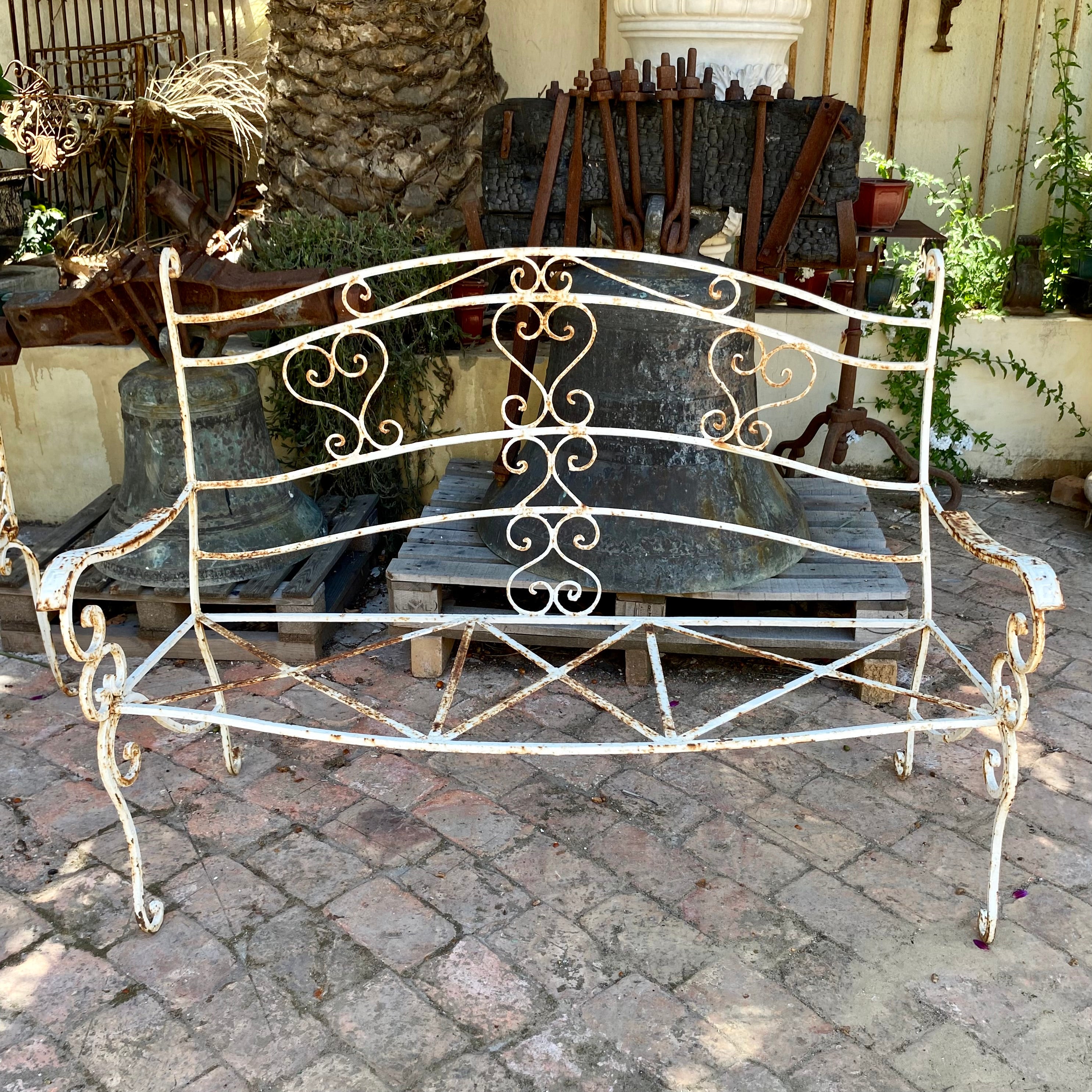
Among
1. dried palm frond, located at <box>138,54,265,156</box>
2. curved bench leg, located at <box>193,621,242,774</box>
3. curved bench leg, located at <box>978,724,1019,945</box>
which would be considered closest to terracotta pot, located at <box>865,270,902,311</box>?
curved bench leg, located at <box>978,724,1019,945</box>

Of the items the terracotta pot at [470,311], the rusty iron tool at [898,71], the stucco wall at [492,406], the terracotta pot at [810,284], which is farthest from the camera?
the rusty iron tool at [898,71]

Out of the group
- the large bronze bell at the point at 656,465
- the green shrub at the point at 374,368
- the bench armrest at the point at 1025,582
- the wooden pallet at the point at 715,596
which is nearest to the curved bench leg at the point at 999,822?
the bench armrest at the point at 1025,582

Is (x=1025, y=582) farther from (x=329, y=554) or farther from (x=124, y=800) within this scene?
(x=329, y=554)

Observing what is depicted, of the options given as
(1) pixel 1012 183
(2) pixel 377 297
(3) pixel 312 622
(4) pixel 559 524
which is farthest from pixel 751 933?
(1) pixel 1012 183

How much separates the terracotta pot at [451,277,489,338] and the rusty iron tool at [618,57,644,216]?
1.11 m

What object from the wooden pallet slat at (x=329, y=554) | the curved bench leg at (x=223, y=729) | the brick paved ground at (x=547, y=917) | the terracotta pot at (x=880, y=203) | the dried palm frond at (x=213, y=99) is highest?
the dried palm frond at (x=213, y=99)

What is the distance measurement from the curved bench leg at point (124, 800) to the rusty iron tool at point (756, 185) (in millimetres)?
2427

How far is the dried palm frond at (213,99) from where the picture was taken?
5988 mm

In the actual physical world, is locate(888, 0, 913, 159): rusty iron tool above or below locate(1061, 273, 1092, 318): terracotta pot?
above

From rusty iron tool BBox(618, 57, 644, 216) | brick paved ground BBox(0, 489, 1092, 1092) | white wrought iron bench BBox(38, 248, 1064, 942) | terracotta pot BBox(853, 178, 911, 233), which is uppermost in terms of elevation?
rusty iron tool BBox(618, 57, 644, 216)

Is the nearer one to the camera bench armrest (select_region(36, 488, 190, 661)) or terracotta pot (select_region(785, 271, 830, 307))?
bench armrest (select_region(36, 488, 190, 661))

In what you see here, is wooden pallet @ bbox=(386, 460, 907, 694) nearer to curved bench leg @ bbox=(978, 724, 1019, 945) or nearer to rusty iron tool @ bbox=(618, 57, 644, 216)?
curved bench leg @ bbox=(978, 724, 1019, 945)

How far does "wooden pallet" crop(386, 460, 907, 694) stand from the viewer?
3.69 m

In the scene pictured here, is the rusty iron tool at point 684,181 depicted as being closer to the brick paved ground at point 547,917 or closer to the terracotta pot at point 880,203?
the terracotta pot at point 880,203
